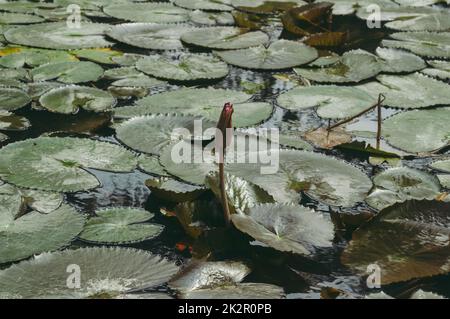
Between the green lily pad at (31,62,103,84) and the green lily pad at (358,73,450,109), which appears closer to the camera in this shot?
the green lily pad at (358,73,450,109)

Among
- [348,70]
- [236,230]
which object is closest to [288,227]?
[236,230]

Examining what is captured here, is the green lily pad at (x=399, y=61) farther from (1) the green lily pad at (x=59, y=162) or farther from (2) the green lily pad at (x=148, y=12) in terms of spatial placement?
(1) the green lily pad at (x=59, y=162)

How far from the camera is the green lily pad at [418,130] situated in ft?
6.46

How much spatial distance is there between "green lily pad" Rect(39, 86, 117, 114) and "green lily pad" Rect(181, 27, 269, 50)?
0.65 m

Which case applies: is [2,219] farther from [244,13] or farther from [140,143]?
[244,13]

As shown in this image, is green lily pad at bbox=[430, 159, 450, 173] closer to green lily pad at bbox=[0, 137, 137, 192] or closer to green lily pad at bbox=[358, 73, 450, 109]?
green lily pad at bbox=[358, 73, 450, 109]

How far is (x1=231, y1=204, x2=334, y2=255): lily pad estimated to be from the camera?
4.52 feet

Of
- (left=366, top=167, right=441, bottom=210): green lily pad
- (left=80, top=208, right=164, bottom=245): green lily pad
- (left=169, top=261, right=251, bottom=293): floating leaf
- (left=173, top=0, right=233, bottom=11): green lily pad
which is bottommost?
(left=169, top=261, right=251, bottom=293): floating leaf

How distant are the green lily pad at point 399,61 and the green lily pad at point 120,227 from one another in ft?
4.46

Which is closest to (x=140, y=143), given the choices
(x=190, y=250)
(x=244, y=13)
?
(x=190, y=250)

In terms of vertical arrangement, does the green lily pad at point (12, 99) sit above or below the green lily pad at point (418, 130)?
above

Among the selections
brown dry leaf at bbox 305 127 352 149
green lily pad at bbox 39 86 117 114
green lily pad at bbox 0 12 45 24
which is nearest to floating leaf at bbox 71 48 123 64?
green lily pad at bbox 39 86 117 114

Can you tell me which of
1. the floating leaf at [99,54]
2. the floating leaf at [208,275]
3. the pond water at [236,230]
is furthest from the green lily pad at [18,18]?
the floating leaf at [208,275]

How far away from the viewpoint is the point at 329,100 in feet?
7.41
